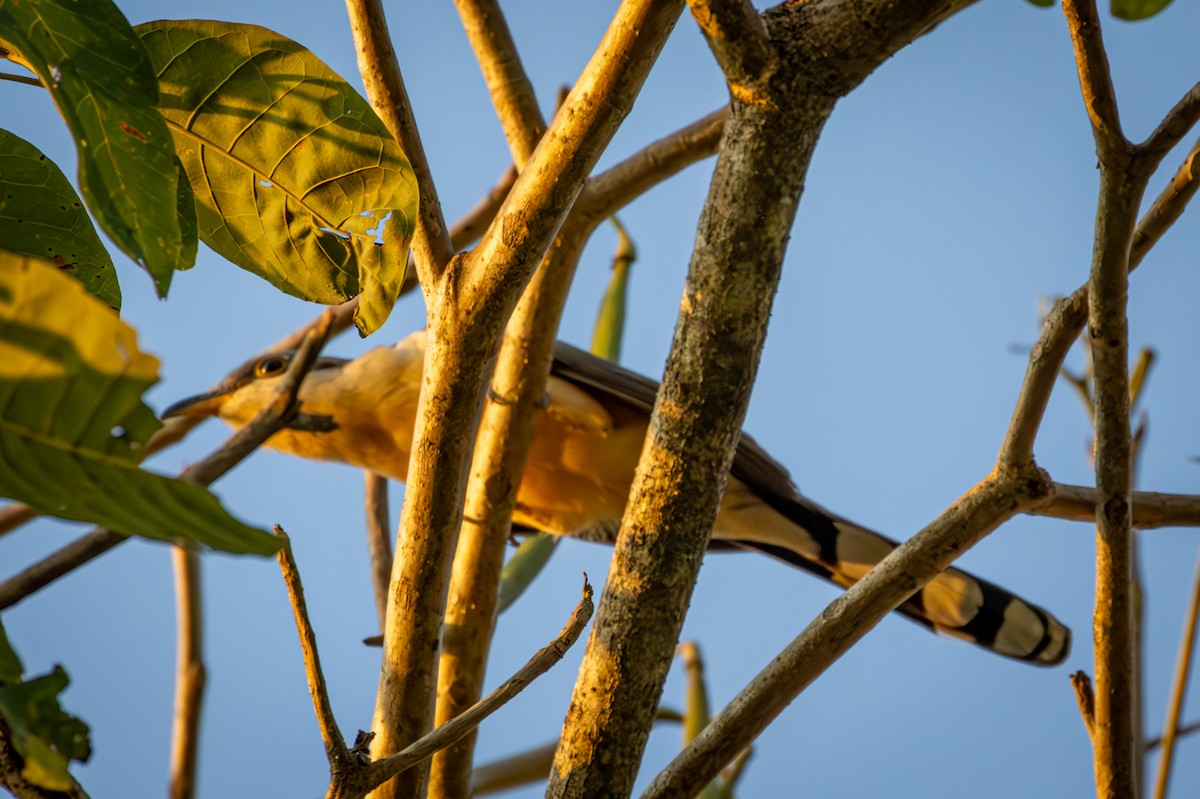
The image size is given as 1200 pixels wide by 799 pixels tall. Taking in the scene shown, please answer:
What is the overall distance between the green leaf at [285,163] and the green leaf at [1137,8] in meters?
0.89

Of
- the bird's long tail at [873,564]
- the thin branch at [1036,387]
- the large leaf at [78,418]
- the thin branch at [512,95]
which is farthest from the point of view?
the bird's long tail at [873,564]

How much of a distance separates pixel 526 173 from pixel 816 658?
58 centimetres

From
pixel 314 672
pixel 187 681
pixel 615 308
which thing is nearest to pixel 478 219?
pixel 615 308

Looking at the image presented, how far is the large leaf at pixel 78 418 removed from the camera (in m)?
0.64

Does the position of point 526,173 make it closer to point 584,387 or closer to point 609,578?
point 609,578

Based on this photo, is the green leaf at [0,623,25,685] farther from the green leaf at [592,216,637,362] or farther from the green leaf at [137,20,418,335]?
the green leaf at [592,216,637,362]

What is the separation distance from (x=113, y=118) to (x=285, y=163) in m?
0.34

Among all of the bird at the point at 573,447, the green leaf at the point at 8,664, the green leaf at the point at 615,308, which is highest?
the green leaf at the point at 615,308

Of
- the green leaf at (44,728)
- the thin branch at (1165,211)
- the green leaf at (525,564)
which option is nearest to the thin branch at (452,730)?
the green leaf at (44,728)

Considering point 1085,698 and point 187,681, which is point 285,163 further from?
point 187,681

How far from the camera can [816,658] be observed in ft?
3.80

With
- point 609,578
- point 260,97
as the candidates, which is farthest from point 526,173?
point 609,578

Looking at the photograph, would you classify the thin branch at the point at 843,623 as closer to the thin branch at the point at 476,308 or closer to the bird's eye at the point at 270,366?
the thin branch at the point at 476,308

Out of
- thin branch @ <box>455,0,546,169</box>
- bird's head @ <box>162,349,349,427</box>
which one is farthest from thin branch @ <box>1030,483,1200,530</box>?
bird's head @ <box>162,349,349,427</box>
